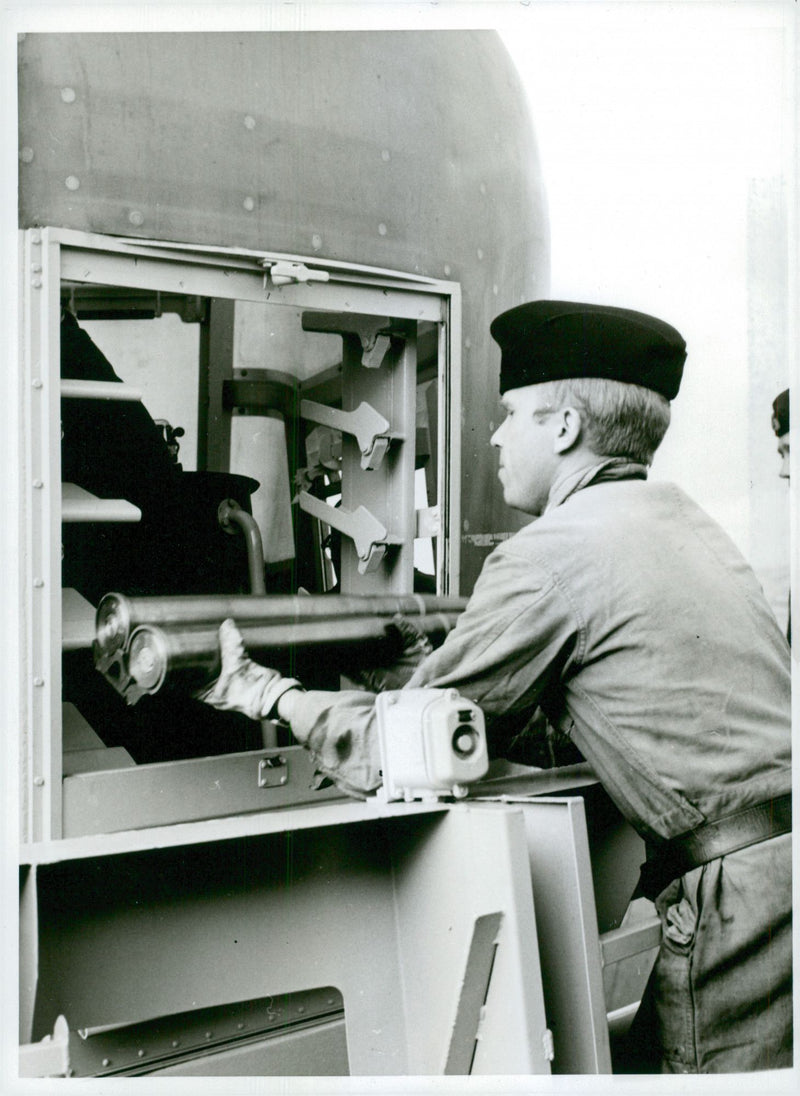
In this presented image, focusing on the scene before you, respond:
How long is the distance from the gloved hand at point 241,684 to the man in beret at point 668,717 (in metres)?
0.05

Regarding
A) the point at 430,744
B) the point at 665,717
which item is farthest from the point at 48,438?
the point at 665,717

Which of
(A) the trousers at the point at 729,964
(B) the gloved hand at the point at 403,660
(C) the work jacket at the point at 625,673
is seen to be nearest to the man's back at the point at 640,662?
(C) the work jacket at the point at 625,673

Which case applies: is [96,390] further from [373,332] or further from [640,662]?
[640,662]

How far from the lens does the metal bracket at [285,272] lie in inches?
81.5

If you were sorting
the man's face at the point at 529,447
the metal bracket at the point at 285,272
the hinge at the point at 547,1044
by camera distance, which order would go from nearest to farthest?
the hinge at the point at 547,1044 < the man's face at the point at 529,447 < the metal bracket at the point at 285,272

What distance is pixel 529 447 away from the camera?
76.8 inches

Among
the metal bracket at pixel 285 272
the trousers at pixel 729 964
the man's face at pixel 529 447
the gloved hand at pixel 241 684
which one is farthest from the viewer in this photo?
the metal bracket at pixel 285 272

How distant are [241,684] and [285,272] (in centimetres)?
82

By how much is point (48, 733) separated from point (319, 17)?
57.8 inches

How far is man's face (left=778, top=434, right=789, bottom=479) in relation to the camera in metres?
2.28

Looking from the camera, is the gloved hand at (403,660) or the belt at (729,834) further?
the gloved hand at (403,660)

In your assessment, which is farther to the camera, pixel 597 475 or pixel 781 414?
pixel 781 414

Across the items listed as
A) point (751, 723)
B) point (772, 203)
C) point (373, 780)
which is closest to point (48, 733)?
point (373, 780)

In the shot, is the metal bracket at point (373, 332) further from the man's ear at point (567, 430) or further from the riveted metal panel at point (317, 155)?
the man's ear at point (567, 430)
